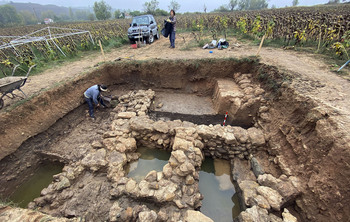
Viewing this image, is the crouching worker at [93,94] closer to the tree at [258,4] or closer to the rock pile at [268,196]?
the rock pile at [268,196]

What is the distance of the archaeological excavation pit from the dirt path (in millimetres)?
498

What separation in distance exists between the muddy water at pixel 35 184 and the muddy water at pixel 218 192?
15.8 ft

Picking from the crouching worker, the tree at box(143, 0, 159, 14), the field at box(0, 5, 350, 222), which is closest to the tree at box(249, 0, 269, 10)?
the tree at box(143, 0, 159, 14)

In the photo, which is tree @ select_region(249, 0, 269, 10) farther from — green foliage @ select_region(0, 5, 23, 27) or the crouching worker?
green foliage @ select_region(0, 5, 23, 27)

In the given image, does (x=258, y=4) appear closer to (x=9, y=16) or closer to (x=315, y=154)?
(x=315, y=154)

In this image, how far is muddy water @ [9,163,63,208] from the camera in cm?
430

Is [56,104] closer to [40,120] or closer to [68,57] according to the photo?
[40,120]

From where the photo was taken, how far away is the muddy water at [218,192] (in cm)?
403

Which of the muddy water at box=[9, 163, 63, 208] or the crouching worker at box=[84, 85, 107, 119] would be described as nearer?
the muddy water at box=[9, 163, 63, 208]

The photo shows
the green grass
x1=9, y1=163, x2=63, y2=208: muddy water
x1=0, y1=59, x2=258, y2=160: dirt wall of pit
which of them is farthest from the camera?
the green grass

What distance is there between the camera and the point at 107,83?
796cm

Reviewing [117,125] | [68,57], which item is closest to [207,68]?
[117,125]

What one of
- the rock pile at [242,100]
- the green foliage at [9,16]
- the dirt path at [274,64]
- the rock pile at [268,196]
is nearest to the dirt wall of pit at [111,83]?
the dirt path at [274,64]

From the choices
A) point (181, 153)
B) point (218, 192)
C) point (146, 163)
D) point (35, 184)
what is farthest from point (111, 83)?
point (218, 192)
